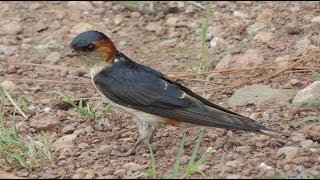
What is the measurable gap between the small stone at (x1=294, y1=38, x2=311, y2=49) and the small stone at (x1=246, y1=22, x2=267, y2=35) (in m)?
0.50

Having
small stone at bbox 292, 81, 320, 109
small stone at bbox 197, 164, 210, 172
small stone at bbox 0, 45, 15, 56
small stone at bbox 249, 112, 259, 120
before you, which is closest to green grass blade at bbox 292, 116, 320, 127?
small stone at bbox 292, 81, 320, 109

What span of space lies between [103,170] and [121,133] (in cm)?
70

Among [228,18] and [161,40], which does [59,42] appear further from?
[228,18]

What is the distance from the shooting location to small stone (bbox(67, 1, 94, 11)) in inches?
288

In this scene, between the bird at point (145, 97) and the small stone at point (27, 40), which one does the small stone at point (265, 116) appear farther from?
the small stone at point (27, 40)

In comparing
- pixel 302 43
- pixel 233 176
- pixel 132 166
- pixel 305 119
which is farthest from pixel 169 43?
pixel 233 176

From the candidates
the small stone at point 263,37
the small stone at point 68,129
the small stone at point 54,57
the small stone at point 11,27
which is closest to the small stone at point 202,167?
the small stone at point 68,129

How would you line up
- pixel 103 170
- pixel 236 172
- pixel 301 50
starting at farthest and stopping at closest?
pixel 301 50
pixel 103 170
pixel 236 172

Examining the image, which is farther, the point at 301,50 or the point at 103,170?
the point at 301,50

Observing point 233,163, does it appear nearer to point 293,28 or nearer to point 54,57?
point 293,28

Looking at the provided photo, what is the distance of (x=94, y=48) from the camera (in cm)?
471

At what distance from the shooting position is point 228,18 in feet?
22.0

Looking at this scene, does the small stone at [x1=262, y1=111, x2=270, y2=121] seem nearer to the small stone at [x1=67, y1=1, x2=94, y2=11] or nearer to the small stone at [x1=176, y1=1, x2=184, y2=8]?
the small stone at [x1=176, y1=1, x2=184, y2=8]

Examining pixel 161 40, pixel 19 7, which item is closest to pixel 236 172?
pixel 161 40
